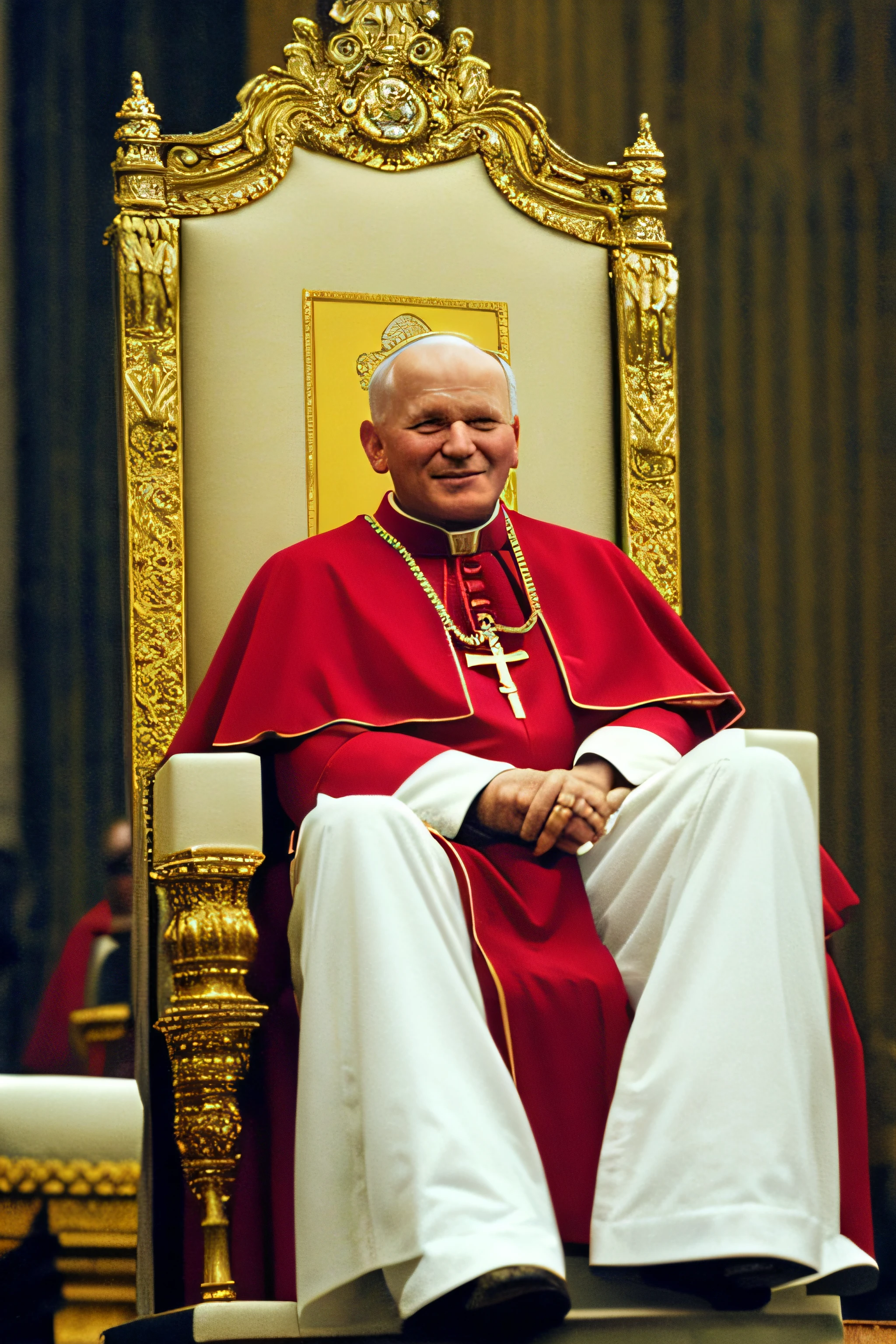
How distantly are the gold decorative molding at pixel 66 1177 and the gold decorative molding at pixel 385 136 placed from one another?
6.14 ft

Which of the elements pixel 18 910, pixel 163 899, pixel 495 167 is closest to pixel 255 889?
pixel 163 899

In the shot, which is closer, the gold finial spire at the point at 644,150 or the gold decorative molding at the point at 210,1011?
the gold decorative molding at the point at 210,1011

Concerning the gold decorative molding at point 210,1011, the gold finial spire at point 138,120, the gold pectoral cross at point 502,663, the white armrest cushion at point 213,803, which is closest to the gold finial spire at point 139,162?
the gold finial spire at point 138,120

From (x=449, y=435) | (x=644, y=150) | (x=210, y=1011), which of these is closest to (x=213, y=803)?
(x=210, y=1011)

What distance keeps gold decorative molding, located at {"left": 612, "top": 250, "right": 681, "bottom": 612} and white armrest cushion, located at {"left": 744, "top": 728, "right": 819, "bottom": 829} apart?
750 millimetres

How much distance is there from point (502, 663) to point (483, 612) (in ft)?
0.38

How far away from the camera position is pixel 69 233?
4.70 m

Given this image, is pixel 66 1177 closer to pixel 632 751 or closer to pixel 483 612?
pixel 632 751

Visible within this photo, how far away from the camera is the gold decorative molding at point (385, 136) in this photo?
3.28 metres

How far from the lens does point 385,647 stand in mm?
2832

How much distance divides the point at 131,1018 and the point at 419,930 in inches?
80.0

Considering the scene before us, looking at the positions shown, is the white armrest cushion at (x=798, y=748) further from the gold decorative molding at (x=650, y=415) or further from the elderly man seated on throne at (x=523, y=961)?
the gold decorative molding at (x=650, y=415)

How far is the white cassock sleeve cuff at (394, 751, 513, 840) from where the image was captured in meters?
2.45

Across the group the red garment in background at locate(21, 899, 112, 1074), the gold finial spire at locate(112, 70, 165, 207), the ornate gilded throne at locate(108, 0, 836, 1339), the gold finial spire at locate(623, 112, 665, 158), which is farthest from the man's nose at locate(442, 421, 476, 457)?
the red garment in background at locate(21, 899, 112, 1074)
